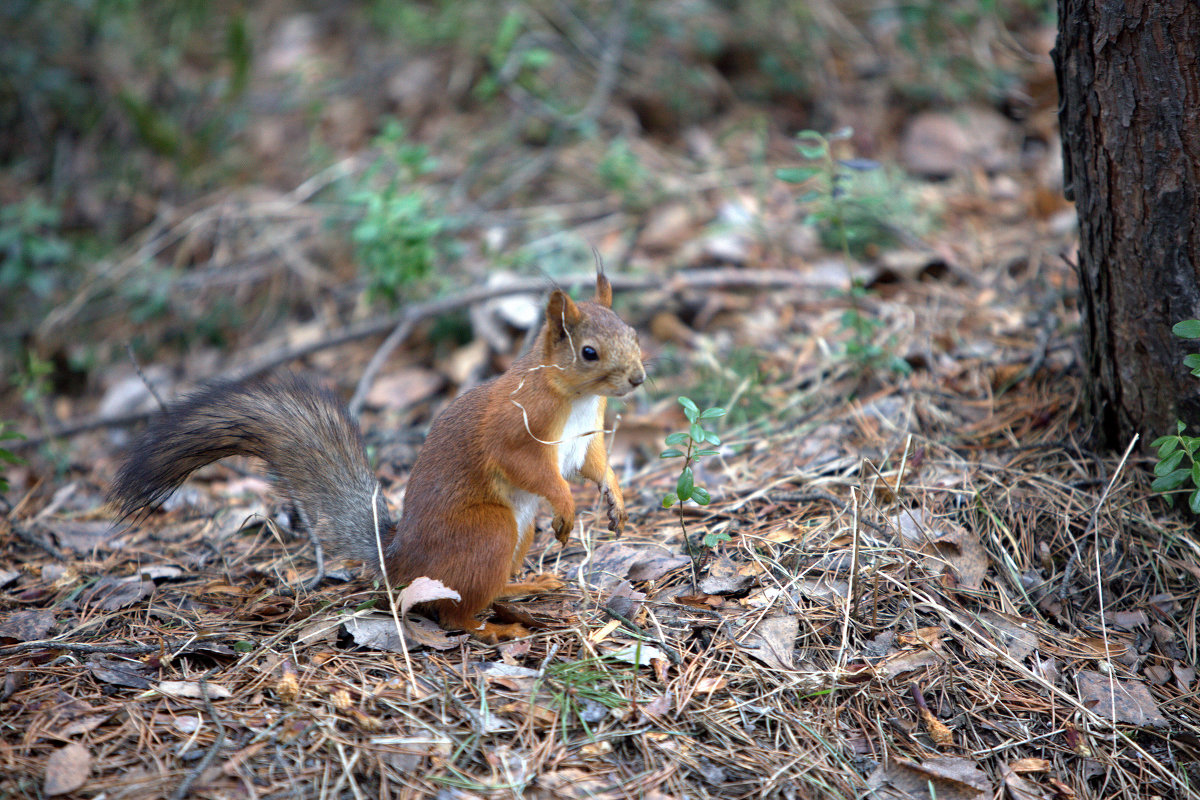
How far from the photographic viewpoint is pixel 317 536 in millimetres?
2412

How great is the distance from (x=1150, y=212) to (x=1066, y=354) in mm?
896

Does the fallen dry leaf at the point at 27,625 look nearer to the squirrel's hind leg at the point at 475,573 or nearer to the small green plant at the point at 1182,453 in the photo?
the squirrel's hind leg at the point at 475,573

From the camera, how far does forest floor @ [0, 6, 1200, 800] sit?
1855 mm

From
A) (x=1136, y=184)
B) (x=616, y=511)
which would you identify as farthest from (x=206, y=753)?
(x=1136, y=184)

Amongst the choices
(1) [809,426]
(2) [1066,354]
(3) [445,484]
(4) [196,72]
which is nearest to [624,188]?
(1) [809,426]

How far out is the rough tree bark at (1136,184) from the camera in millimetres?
2172

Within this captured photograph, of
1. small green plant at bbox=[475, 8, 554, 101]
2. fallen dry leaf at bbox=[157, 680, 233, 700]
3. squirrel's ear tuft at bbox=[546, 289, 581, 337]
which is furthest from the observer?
small green plant at bbox=[475, 8, 554, 101]

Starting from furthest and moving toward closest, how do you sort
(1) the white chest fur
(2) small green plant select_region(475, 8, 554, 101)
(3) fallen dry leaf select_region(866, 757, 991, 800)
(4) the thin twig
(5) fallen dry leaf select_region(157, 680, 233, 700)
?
(2) small green plant select_region(475, 8, 554, 101) < (1) the white chest fur < (5) fallen dry leaf select_region(157, 680, 233, 700) < (3) fallen dry leaf select_region(866, 757, 991, 800) < (4) the thin twig

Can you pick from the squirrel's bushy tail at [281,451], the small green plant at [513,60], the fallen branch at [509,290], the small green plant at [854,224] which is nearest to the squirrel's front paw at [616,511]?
the squirrel's bushy tail at [281,451]

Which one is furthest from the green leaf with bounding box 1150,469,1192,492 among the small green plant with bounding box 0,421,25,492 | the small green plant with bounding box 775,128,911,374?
the small green plant with bounding box 0,421,25,492

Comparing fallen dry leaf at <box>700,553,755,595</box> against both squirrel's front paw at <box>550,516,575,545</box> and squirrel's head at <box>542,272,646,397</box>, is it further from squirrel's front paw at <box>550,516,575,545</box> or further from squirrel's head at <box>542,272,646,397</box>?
squirrel's head at <box>542,272,646,397</box>

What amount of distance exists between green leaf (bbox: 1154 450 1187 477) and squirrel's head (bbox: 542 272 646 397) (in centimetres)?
138

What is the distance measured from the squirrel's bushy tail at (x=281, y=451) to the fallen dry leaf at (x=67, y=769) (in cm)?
65

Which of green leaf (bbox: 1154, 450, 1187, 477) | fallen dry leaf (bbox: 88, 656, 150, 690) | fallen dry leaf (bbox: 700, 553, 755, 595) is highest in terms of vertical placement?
green leaf (bbox: 1154, 450, 1187, 477)
